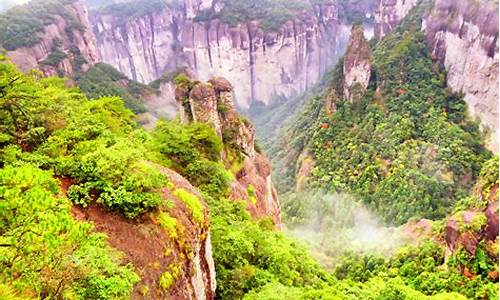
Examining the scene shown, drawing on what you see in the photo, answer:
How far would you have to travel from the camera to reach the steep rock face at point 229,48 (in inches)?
4857

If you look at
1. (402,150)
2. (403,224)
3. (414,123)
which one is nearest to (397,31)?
(414,123)

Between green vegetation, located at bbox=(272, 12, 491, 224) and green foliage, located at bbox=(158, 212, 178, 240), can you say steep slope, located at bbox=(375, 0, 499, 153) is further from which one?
green foliage, located at bbox=(158, 212, 178, 240)

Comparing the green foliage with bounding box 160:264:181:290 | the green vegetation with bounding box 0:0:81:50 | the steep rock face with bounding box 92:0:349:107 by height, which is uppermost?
the green foliage with bounding box 160:264:181:290

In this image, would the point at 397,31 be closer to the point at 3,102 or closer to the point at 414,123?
the point at 414,123

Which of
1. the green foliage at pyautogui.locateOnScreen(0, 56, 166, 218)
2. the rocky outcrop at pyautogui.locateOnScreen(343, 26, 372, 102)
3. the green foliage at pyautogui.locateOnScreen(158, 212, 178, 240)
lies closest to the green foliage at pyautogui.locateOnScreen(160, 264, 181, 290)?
the green foliage at pyautogui.locateOnScreen(158, 212, 178, 240)

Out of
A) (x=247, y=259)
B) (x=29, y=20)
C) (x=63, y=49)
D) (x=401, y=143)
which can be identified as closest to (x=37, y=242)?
(x=247, y=259)

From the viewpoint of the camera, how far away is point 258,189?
110ft

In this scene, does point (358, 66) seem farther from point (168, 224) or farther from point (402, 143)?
point (168, 224)

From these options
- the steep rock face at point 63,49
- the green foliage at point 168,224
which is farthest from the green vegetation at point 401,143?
the steep rock face at point 63,49

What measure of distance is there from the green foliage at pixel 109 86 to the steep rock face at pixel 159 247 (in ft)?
180

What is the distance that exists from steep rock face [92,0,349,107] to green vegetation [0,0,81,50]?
4146cm

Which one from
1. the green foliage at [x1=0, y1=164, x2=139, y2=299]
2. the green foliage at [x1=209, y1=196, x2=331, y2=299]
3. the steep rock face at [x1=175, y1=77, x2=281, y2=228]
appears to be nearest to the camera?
the green foliage at [x1=0, y1=164, x2=139, y2=299]

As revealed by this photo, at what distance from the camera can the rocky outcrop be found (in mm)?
66312

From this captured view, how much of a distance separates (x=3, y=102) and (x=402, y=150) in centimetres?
4704
